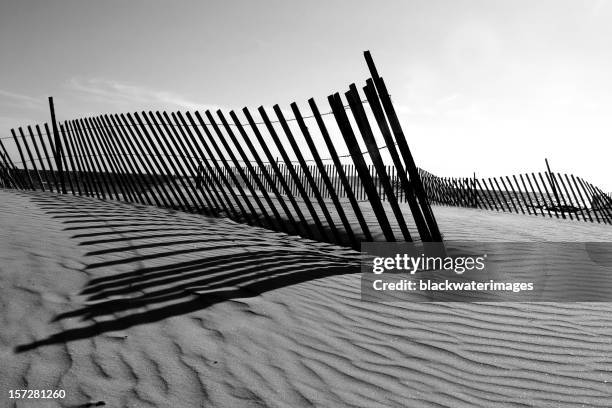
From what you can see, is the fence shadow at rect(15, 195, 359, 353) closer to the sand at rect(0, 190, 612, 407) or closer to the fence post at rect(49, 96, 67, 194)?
the sand at rect(0, 190, 612, 407)

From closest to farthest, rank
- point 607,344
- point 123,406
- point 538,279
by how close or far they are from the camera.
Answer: point 123,406, point 607,344, point 538,279

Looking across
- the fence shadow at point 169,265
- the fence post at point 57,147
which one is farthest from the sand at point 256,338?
the fence post at point 57,147

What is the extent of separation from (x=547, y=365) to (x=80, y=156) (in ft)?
34.8

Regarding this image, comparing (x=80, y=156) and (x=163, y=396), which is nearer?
(x=163, y=396)

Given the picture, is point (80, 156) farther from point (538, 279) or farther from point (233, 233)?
point (538, 279)

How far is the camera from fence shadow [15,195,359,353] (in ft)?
10.1

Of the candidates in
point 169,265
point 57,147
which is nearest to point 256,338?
point 169,265

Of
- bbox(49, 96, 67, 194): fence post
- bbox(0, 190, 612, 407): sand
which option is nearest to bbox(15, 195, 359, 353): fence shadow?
bbox(0, 190, 612, 407): sand

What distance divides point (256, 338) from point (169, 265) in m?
1.67

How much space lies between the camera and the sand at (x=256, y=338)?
233cm

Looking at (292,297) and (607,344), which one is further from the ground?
(292,297)

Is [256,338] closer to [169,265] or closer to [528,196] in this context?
[169,265]

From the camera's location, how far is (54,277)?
359 cm

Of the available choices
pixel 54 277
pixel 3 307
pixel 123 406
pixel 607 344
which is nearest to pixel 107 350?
pixel 123 406
